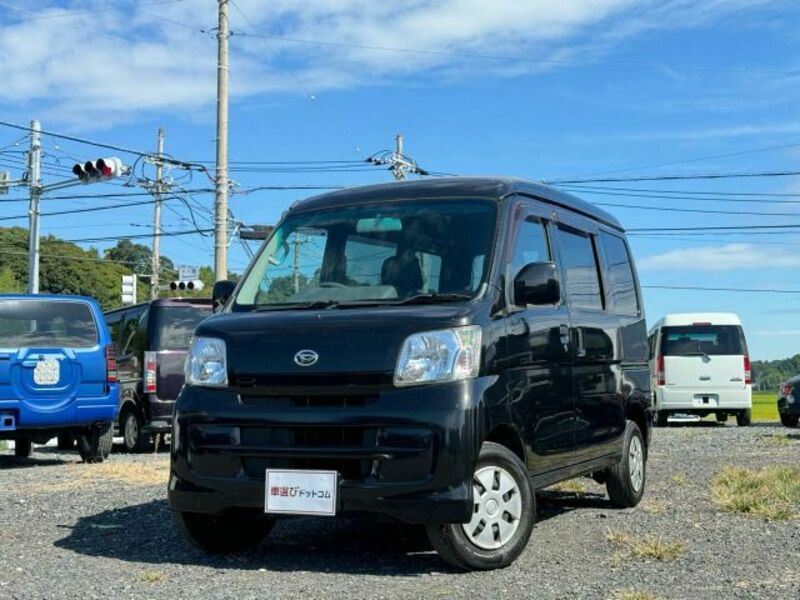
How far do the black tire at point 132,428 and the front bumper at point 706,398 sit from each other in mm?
11385

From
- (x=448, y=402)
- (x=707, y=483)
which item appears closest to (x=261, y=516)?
(x=448, y=402)

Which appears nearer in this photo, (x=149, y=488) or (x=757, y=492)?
(x=757, y=492)

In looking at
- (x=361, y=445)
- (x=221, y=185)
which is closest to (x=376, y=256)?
(x=361, y=445)

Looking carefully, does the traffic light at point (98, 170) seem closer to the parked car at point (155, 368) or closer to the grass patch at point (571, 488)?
the parked car at point (155, 368)

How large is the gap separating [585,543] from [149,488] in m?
4.45

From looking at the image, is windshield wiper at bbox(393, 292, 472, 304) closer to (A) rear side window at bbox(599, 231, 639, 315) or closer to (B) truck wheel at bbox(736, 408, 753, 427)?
(A) rear side window at bbox(599, 231, 639, 315)

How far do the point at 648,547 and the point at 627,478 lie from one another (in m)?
2.13

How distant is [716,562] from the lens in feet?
19.2

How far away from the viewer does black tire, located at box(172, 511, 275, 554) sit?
6.00m

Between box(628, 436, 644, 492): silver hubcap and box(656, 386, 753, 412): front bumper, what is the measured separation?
13.7m

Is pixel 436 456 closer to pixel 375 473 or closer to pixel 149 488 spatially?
pixel 375 473

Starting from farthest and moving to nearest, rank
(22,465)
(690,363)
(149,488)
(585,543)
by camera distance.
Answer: (690,363)
(22,465)
(149,488)
(585,543)

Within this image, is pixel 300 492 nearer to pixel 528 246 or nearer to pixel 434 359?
pixel 434 359

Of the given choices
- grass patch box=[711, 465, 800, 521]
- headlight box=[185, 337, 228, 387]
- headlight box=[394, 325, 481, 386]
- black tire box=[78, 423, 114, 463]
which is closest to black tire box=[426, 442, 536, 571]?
headlight box=[394, 325, 481, 386]
